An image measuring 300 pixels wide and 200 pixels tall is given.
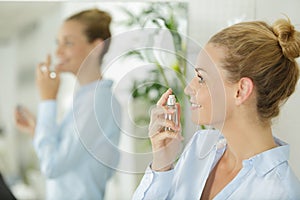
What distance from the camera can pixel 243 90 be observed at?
4.65 ft

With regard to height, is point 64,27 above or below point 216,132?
above

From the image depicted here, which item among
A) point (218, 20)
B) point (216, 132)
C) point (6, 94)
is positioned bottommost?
point (216, 132)

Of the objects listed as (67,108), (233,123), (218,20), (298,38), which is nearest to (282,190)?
(233,123)

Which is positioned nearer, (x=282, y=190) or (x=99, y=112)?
(x=282, y=190)

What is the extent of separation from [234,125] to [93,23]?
20.6 inches

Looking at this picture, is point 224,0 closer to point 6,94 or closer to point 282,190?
point 282,190

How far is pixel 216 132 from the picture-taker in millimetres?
1480

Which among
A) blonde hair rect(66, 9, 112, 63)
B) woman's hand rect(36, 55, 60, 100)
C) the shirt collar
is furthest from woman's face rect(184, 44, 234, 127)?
woman's hand rect(36, 55, 60, 100)

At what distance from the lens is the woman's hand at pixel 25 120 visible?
1532 mm

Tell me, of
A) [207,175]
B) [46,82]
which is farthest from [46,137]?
[207,175]

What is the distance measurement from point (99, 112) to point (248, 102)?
1.46ft

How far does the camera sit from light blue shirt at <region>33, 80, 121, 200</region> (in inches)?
60.4

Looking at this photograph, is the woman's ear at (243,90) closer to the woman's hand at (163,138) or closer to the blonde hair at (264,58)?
the blonde hair at (264,58)

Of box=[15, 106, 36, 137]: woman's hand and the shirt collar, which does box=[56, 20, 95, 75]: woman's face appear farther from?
the shirt collar
